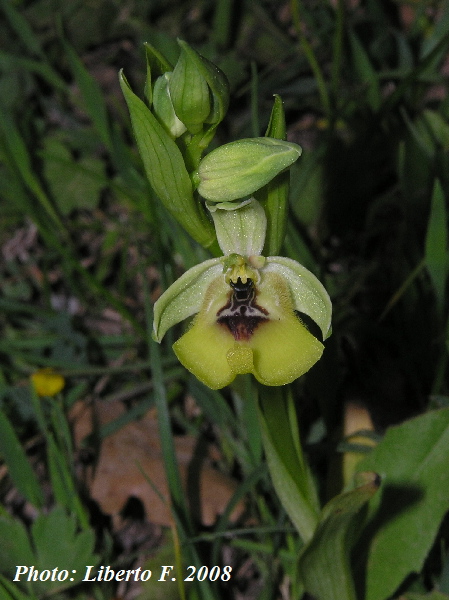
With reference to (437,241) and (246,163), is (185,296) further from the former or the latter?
(437,241)

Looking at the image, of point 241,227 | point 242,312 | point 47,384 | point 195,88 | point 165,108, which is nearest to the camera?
point 195,88

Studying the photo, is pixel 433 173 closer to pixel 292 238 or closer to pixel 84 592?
pixel 292 238

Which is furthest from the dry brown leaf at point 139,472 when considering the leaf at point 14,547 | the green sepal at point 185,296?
the green sepal at point 185,296

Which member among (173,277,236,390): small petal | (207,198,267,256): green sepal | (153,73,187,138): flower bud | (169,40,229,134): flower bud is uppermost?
(153,73,187,138): flower bud

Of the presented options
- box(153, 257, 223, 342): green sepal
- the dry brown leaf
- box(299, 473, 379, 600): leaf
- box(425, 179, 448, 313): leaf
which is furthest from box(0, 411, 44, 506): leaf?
box(425, 179, 448, 313): leaf

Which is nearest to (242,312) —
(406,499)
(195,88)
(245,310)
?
(245,310)

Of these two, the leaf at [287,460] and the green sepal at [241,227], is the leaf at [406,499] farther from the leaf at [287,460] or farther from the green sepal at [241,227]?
the green sepal at [241,227]

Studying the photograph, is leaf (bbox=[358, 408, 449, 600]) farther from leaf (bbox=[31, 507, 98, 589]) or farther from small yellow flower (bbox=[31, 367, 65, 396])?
small yellow flower (bbox=[31, 367, 65, 396])

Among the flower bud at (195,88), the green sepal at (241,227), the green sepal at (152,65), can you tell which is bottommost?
the green sepal at (241,227)
